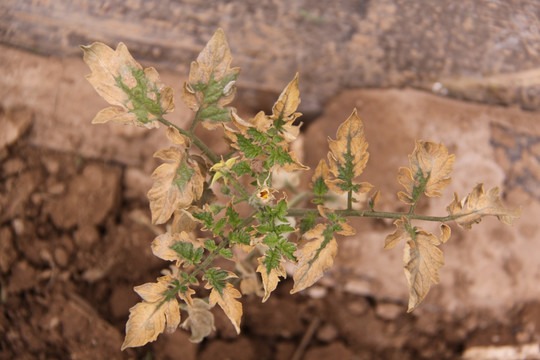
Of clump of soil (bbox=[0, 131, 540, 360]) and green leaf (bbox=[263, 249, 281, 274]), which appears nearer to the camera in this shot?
green leaf (bbox=[263, 249, 281, 274])

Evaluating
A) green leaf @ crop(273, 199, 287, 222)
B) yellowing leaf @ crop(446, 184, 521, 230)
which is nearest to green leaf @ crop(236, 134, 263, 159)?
green leaf @ crop(273, 199, 287, 222)

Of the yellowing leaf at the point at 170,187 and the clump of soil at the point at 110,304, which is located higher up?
the yellowing leaf at the point at 170,187

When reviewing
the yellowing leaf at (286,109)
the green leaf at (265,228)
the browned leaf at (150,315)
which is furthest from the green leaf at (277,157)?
the browned leaf at (150,315)

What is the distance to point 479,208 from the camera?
45.9 inches

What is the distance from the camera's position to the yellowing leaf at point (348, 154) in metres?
1.15

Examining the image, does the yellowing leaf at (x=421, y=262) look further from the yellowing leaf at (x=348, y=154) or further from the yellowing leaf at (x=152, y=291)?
the yellowing leaf at (x=152, y=291)

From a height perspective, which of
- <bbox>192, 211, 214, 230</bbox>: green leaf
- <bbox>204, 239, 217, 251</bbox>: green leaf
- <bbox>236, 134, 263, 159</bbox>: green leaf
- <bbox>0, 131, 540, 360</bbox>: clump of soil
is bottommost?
<bbox>0, 131, 540, 360</bbox>: clump of soil

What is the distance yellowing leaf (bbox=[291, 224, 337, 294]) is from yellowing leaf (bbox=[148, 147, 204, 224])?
11.8 inches

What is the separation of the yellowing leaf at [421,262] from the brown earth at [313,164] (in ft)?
2.47

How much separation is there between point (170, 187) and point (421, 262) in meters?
0.61

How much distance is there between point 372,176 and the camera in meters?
1.90

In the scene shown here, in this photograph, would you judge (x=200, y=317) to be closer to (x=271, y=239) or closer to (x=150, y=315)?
(x=150, y=315)

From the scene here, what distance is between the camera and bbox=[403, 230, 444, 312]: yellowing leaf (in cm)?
112

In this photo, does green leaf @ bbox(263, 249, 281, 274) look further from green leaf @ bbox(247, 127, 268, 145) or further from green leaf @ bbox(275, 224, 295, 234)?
green leaf @ bbox(247, 127, 268, 145)
